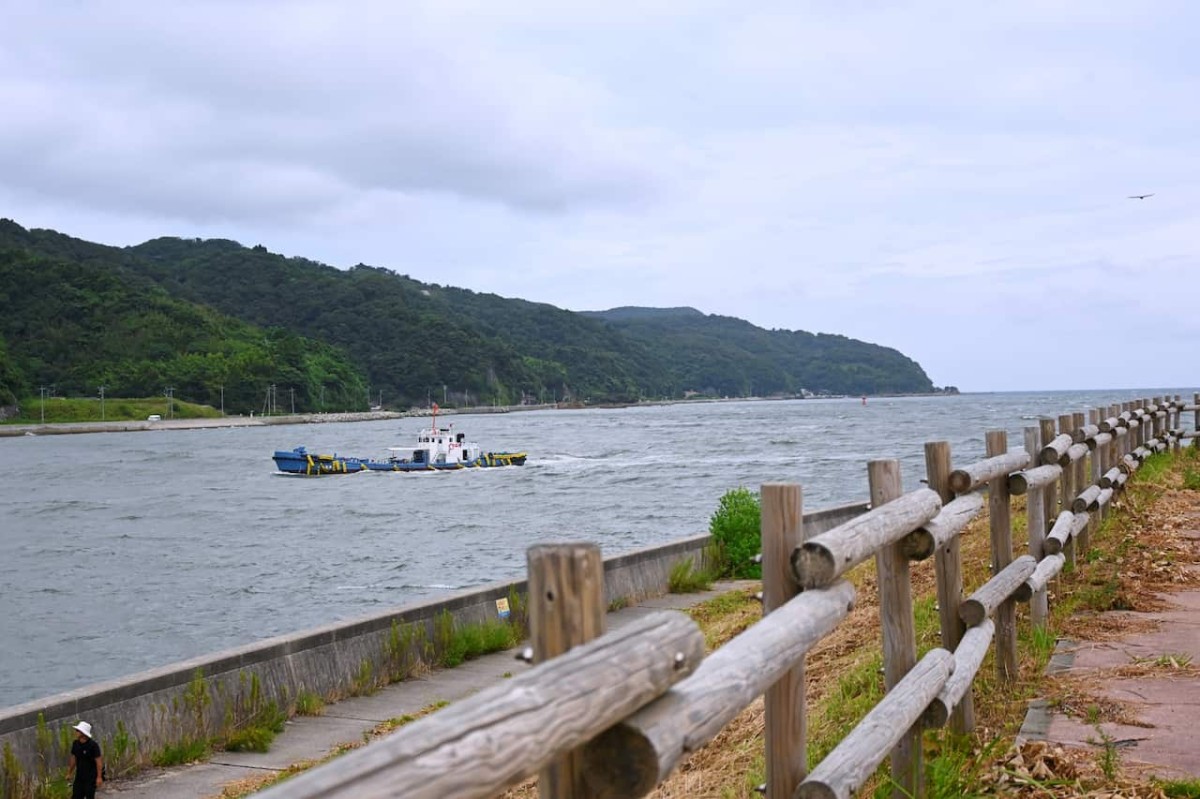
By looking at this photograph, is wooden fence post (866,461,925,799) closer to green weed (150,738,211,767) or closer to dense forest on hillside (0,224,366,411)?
green weed (150,738,211,767)

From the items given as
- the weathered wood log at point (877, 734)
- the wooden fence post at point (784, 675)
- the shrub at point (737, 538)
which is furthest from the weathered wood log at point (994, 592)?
the shrub at point (737, 538)

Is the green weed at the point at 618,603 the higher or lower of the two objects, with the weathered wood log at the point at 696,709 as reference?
lower

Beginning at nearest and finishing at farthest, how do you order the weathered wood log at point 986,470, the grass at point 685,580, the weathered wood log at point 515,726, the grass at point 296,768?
1. the weathered wood log at point 515,726
2. the weathered wood log at point 986,470
3. the grass at point 296,768
4. the grass at point 685,580

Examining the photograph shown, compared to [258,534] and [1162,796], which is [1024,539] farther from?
[258,534]

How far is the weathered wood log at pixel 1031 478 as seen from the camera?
6.86 m

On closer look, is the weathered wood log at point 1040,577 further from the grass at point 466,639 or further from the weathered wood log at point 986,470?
the grass at point 466,639

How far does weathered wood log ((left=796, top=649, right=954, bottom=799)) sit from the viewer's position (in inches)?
138

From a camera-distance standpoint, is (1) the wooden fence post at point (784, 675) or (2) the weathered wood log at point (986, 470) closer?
(1) the wooden fence post at point (784, 675)

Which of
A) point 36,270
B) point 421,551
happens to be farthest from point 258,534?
point 36,270

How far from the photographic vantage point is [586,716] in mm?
2000

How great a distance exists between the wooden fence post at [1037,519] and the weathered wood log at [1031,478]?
49 millimetres

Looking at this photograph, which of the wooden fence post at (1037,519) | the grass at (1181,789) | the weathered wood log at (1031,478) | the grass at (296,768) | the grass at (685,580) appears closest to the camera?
the grass at (1181,789)

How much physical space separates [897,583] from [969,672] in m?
0.71

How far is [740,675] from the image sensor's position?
2736 mm
